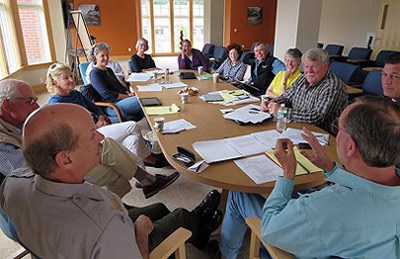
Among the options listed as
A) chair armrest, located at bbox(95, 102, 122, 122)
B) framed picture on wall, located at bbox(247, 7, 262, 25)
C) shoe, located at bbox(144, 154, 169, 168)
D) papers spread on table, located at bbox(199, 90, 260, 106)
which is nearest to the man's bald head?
papers spread on table, located at bbox(199, 90, 260, 106)

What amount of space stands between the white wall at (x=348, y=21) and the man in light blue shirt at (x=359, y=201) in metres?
8.02

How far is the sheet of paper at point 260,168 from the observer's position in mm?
1414

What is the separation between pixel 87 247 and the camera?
2.89ft

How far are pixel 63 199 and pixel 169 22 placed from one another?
12.8 metres

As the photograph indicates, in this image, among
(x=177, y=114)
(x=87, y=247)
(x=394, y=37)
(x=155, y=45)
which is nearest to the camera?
(x=87, y=247)

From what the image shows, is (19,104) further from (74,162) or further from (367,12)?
(367,12)

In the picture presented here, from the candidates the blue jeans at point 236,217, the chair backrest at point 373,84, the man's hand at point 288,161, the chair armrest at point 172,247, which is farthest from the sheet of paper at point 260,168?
the chair backrest at point 373,84

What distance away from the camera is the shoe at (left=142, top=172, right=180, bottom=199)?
2535 millimetres

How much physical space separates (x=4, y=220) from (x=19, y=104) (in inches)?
28.5

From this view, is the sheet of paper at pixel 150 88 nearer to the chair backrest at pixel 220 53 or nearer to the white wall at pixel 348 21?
the chair backrest at pixel 220 53

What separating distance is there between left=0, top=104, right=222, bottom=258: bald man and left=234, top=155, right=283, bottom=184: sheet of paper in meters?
0.67

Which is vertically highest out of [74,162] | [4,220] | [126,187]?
[74,162]

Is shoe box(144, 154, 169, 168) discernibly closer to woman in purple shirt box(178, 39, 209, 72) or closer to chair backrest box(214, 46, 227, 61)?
woman in purple shirt box(178, 39, 209, 72)

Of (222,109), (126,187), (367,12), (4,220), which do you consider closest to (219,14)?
(367,12)
